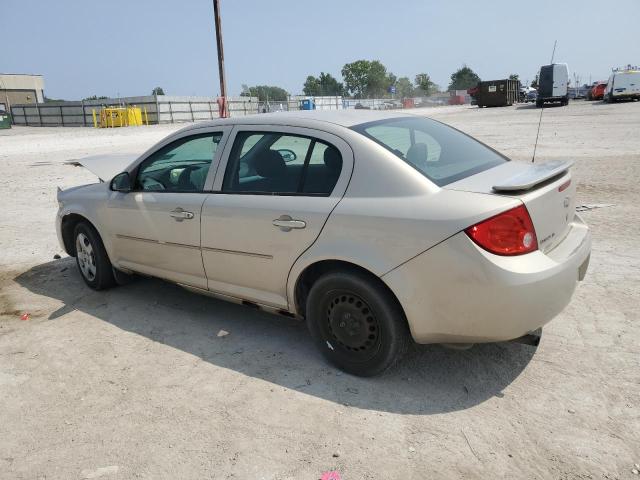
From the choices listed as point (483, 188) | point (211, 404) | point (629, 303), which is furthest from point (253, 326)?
point (629, 303)

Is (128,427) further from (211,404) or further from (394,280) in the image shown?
(394,280)

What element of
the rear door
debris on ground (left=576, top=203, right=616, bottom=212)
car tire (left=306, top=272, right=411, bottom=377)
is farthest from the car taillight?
debris on ground (left=576, top=203, right=616, bottom=212)

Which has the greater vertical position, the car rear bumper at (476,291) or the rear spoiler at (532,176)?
the rear spoiler at (532,176)

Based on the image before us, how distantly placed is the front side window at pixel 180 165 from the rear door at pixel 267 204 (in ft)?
0.80

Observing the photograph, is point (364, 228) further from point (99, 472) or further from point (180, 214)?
point (99, 472)

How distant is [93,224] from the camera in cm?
488

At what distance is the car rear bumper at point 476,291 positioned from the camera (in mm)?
2740

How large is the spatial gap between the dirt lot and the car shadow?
0.05 ft

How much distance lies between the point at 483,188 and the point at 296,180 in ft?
3.88

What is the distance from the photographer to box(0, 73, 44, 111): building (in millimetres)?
75738

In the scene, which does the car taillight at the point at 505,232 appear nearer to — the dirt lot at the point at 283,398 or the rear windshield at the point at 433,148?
the rear windshield at the point at 433,148

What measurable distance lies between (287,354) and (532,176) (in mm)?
1977

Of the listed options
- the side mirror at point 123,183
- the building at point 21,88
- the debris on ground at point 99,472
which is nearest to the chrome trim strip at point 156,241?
the side mirror at point 123,183

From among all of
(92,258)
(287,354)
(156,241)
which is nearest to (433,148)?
(287,354)
